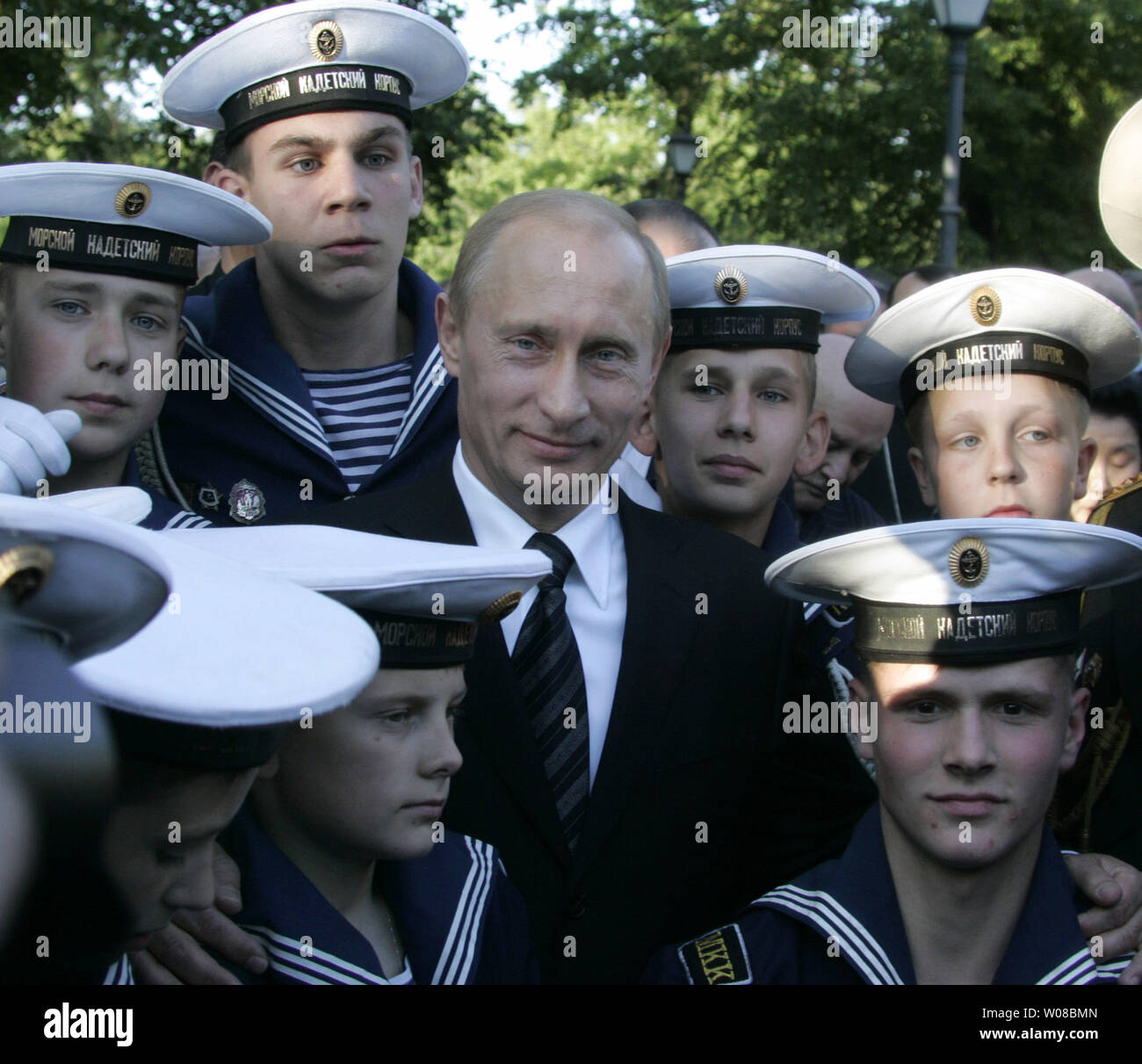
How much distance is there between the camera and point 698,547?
298 centimetres

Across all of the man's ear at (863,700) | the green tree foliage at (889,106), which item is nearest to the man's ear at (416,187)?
the man's ear at (863,700)

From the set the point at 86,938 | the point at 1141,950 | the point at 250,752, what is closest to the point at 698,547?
the point at 1141,950

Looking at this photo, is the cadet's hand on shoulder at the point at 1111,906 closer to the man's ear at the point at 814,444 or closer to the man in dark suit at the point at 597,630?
the man in dark suit at the point at 597,630

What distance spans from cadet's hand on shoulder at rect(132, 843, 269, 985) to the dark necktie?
2.15 ft

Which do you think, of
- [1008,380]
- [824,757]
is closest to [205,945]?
[824,757]

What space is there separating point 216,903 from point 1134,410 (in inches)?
127

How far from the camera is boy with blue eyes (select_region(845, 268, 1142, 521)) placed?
10.1 ft

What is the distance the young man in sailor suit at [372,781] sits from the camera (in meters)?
2.18

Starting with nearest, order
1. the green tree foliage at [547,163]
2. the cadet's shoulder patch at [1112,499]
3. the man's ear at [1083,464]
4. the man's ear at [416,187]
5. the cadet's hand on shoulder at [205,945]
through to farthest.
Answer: the cadet's hand on shoulder at [205,945]
the man's ear at [1083,464]
the cadet's shoulder patch at [1112,499]
the man's ear at [416,187]
the green tree foliage at [547,163]

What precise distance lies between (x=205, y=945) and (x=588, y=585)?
1012mm

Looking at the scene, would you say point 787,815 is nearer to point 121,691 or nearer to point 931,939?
point 931,939

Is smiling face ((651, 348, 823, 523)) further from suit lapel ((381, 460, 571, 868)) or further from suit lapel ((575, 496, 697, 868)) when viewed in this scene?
suit lapel ((381, 460, 571, 868))

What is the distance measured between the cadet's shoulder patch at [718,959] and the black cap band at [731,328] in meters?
1.44

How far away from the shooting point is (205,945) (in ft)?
7.02
